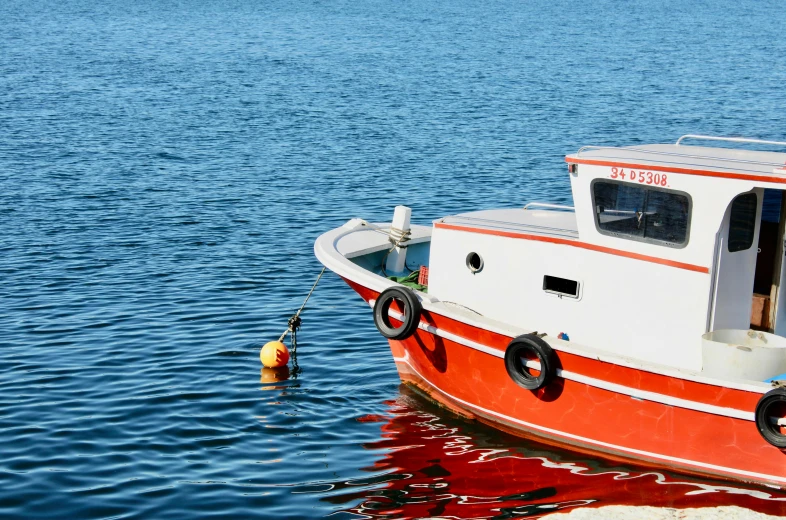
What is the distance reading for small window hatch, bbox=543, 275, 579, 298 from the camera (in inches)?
422

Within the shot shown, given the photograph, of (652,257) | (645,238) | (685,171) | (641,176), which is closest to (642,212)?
(645,238)

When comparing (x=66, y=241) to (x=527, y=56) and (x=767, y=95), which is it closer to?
(x=767, y=95)

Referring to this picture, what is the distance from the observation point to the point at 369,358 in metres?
14.2

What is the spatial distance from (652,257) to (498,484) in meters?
2.83

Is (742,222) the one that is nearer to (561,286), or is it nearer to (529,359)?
(561,286)

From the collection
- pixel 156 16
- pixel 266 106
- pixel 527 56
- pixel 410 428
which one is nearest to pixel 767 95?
pixel 527 56

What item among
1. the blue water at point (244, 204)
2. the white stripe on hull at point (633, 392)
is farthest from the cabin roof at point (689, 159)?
the blue water at point (244, 204)

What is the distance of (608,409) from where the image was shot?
10281 millimetres

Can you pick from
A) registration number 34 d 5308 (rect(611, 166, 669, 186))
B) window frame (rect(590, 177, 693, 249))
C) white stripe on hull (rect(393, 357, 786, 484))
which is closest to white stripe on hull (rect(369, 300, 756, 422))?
white stripe on hull (rect(393, 357, 786, 484))

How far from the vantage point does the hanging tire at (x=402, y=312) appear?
444 inches

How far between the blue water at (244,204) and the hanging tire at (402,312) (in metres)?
1.25

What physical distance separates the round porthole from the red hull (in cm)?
66

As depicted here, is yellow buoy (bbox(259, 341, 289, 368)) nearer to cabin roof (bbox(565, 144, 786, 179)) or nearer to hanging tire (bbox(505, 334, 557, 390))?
hanging tire (bbox(505, 334, 557, 390))

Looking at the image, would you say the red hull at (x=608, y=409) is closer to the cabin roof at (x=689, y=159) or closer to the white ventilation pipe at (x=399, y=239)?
the white ventilation pipe at (x=399, y=239)
